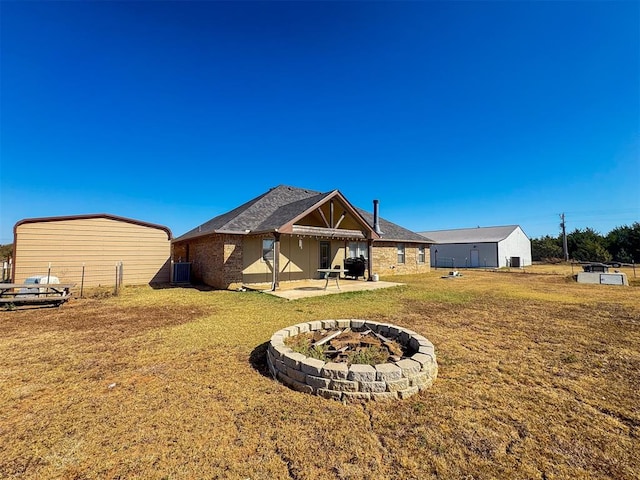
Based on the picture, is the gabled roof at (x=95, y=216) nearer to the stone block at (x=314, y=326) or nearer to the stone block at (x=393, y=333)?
the stone block at (x=314, y=326)

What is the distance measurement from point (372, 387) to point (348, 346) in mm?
1287

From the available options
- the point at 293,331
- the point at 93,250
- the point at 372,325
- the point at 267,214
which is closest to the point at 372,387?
the point at 293,331

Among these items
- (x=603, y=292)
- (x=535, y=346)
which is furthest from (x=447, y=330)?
(x=603, y=292)

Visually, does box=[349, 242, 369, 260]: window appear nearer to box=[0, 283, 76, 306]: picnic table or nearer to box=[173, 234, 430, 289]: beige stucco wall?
box=[173, 234, 430, 289]: beige stucco wall

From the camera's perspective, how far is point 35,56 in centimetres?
976

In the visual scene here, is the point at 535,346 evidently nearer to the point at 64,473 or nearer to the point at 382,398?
the point at 382,398

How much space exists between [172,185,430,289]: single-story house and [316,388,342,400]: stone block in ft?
27.9

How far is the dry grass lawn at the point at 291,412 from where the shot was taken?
7.39 feet

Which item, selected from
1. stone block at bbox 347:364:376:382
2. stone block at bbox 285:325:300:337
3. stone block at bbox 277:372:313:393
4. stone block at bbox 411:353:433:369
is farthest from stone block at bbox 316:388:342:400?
stone block at bbox 285:325:300:337

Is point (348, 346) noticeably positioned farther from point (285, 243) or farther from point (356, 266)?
point (356, 266)

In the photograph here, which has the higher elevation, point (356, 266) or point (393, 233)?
point (393, 233)

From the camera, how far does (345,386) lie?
3281 millimetres

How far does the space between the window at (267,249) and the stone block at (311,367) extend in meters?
10.7

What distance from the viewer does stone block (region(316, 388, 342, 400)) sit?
3.29 m
